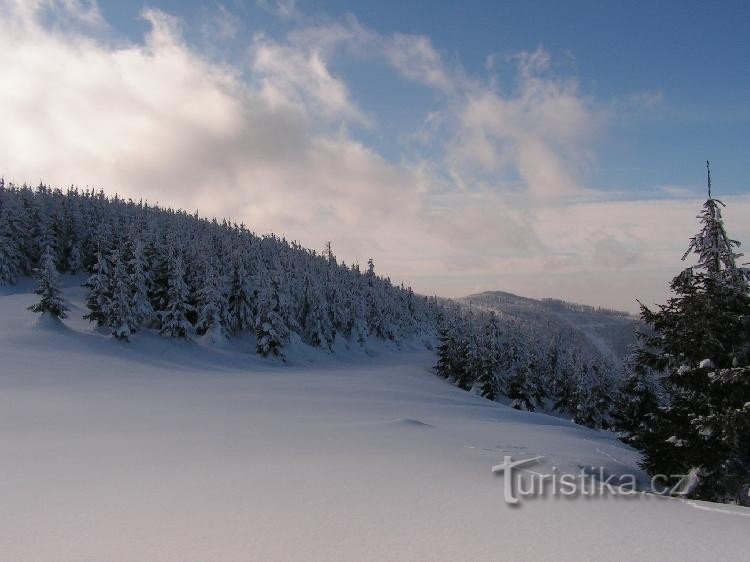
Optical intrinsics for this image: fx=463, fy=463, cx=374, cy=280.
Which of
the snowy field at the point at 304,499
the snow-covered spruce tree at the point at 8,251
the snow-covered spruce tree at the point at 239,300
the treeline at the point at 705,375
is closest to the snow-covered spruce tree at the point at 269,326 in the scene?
the snow-covered spruce tree at the point at 239,300

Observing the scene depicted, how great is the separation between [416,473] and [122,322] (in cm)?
4485

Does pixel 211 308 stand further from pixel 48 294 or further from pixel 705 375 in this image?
pixel 705 375

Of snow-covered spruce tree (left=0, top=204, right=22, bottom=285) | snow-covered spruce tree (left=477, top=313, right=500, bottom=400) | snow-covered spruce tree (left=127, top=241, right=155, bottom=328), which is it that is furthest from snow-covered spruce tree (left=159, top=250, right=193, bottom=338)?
snow-covered spruce tree (left=477, top=313, right=500, bottom=400)

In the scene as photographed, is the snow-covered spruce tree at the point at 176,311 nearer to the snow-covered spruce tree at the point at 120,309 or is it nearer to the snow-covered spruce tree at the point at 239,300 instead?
the snow-covered spruce tree at the point at 120,309

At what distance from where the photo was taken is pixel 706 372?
11734mm

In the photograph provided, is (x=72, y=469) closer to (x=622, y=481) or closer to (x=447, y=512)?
(x=447, y=512)

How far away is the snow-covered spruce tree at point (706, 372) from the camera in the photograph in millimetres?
11102

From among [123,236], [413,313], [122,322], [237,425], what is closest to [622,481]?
[237,425]

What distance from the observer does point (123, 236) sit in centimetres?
6675

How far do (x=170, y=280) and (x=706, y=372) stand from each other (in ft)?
163

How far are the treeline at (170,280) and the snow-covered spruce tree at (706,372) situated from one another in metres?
45.7

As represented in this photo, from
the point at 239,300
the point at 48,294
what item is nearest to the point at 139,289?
the point at 48,294

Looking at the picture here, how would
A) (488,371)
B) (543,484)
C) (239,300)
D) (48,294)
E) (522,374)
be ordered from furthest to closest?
(239,300) < (488,371) < (522,374) < (48,294) < (543,484)

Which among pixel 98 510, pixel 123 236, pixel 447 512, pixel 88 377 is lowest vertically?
pixel 88 377
